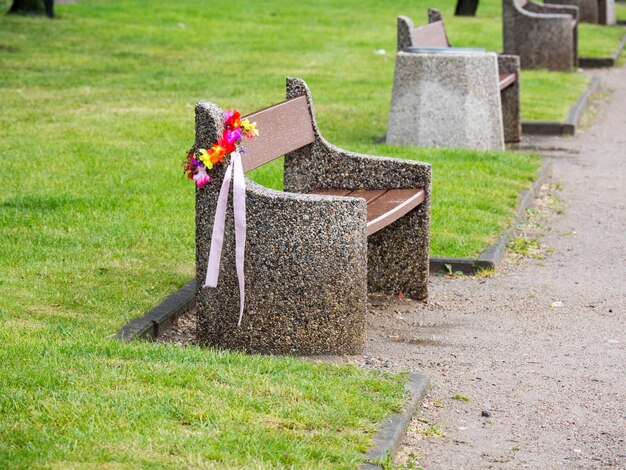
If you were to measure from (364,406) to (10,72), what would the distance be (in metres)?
11.8

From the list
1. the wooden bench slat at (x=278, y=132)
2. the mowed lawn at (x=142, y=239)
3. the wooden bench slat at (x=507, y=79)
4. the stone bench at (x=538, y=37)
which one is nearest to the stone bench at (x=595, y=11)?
the mowed lawn at (x=142, y=239)

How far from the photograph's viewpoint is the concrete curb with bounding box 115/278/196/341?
594cm

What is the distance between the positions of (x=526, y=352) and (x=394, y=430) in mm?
1659

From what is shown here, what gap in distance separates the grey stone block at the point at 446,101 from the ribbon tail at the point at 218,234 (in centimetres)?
555

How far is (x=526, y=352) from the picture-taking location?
624 cm

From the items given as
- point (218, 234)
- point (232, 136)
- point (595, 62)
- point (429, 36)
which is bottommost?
point (595, 62)

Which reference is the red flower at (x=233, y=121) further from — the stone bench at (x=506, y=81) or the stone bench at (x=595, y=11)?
the stone bench at (x=595, y=11)

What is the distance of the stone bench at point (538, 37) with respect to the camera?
17.5 m

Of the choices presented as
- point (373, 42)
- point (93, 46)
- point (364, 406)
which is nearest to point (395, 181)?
point (364, 406)

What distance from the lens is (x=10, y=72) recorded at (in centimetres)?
1576

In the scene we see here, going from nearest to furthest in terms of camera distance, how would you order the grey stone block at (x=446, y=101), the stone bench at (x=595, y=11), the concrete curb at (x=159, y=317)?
the concrete curb at (x=159, y=317)
the grey stone block at (x=446, y=101)
the stone bench at (x=595, y=11)

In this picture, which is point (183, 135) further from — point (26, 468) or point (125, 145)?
point (26, 468)

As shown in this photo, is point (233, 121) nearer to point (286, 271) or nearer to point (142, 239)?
point (286, 271)

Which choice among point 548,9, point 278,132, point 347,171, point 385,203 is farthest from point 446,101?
point 548,9
